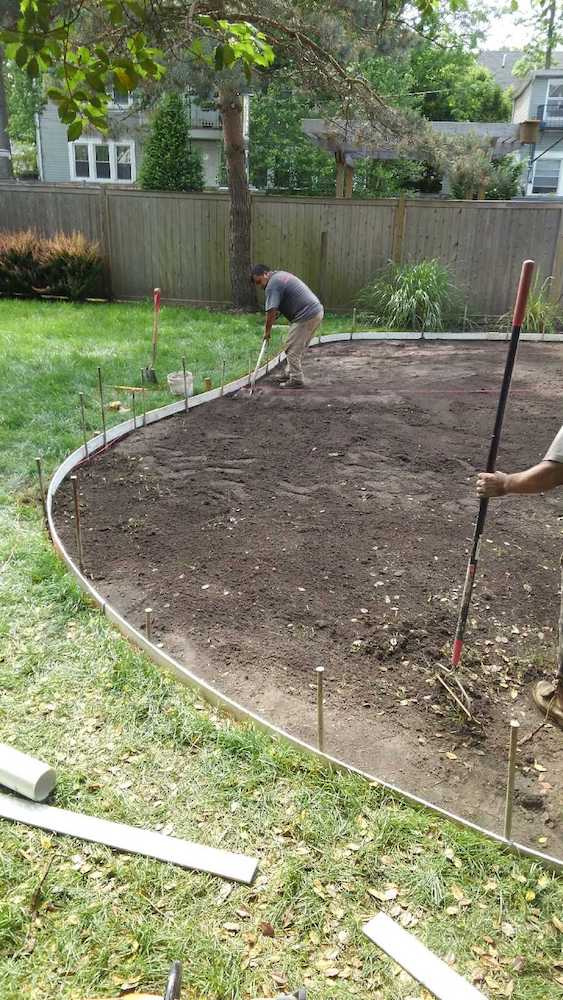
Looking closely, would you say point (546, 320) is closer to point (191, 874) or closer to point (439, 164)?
point (439, 164)

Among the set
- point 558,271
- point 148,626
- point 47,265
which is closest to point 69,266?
point 47,265

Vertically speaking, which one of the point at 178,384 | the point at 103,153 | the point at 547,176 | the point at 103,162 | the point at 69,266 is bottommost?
the point at 178,384

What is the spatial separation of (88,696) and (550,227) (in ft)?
40.4

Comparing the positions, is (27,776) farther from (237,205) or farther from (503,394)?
(237,205)

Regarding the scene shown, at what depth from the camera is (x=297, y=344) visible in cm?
823

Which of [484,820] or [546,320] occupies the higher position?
[546,320]

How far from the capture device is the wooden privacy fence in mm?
12477

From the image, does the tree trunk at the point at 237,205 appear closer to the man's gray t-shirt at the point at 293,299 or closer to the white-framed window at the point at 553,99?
the man's gray t-shirt at the point at 293,299

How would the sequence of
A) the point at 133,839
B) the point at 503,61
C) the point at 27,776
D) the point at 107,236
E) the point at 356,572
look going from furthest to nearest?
the point at 503,61
the point at 107,236
the point at 356,572
the point at 27,776
the point at 133,839

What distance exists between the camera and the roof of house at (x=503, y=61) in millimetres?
41406

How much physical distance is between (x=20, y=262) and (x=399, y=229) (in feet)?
22.4

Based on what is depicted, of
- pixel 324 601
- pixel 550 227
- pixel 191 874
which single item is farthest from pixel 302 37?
pixel 191 874

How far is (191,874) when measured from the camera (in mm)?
2289

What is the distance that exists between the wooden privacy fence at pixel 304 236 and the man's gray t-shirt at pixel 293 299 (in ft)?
16.4
